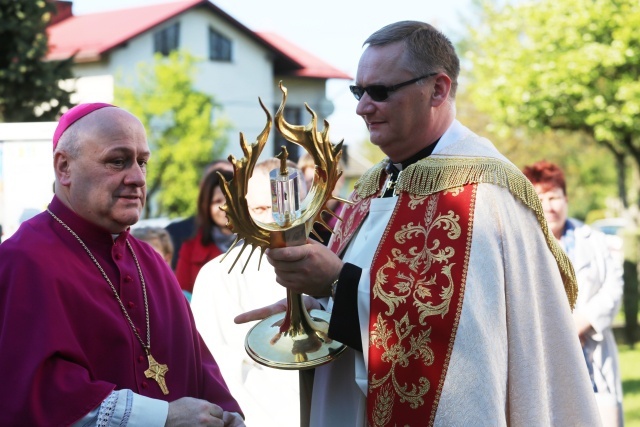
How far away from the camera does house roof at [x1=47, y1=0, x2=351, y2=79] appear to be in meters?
37.1

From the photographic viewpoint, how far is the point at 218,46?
137ft

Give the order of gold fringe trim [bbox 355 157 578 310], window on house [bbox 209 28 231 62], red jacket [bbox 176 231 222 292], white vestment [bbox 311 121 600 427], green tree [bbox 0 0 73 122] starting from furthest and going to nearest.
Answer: window on house [bbox 209 28 231 62]
green tree [bbox 0 0 73 122]
red jacket [bbox 176 231 222 292]
gold fringe trim [bbox 355 157 578 310]
white vestment [bbox 311 121 600 427]

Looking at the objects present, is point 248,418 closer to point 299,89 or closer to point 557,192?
point 557,192

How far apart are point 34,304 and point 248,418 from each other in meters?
2.07

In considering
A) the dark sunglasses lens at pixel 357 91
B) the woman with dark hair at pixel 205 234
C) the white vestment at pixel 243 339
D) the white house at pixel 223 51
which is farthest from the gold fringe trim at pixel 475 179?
the white house at pixel 223 51

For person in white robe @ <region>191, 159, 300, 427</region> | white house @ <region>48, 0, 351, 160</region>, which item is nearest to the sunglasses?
person in white robe @ <region>191, 159, 300, 427</region>

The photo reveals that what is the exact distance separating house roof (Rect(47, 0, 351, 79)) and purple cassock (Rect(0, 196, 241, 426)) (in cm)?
3334

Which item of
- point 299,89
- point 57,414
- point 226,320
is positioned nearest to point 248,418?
point 226,320

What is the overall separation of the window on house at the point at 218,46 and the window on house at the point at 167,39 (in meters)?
1.79

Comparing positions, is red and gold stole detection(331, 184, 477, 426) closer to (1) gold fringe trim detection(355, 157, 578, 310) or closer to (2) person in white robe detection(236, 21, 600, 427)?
(2) person in white robe detection(236, 21, 600, 427)

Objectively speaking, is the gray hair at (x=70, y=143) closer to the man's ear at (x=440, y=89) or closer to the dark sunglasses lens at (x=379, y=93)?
the dark sunglasses lens at (x=379, y=93)

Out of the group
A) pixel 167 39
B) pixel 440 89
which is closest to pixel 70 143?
pixel 440 89

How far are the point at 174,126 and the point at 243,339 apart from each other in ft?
87.4

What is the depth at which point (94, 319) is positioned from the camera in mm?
3389
